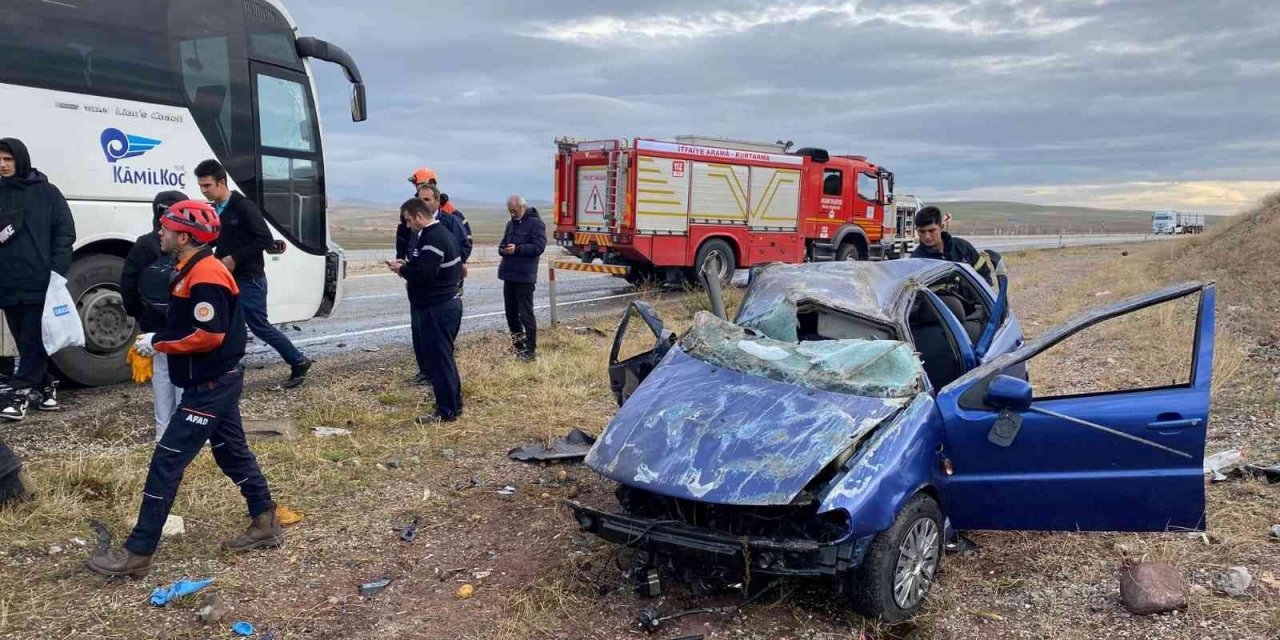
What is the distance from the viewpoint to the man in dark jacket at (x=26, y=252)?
5773mm

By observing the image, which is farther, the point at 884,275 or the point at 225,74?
the point at 225,74

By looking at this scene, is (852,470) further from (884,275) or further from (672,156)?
(672,156)

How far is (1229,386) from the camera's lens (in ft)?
23.9

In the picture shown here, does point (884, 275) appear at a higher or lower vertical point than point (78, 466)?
higher

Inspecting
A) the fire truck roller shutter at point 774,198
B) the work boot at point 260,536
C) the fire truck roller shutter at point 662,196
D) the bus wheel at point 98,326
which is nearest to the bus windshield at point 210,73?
the bus wheel at point 98,326

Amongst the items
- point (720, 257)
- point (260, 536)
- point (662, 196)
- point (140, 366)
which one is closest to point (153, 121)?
point (140, 366)

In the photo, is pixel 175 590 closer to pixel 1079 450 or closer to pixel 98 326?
pixel 1079 450

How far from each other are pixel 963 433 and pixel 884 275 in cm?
158

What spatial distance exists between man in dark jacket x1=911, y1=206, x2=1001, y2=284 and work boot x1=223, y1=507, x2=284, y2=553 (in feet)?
15.8

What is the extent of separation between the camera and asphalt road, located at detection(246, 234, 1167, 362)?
388 inches

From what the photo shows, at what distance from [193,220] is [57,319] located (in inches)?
117

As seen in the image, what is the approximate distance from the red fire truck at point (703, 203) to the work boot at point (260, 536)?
11.3m

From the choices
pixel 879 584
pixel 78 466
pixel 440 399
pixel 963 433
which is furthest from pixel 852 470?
pixel 78 466

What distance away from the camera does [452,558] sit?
4199 millimetres
